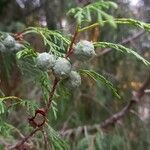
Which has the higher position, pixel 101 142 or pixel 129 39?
pixel 129 39

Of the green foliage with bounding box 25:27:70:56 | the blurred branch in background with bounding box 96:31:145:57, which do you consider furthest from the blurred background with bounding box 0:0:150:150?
the green foliage with bounding box 25:27:70:56

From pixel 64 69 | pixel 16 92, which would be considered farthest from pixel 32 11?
pixel 64 69

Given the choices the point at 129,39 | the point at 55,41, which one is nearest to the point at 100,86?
the point at 129,39

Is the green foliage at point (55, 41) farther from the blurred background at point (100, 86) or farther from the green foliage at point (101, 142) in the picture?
the green foliage at point (101, 142)

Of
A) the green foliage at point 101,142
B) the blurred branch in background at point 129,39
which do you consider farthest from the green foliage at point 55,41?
the blurred branch in background at point 129,39

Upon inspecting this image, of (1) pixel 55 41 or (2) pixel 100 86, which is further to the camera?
(2) pixel 100 86

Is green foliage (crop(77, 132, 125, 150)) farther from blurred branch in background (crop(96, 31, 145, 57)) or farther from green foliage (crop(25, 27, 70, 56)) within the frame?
green foliage (crop(25, 27, 70, 56))

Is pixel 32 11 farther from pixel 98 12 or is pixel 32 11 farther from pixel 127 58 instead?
pixel 98 12

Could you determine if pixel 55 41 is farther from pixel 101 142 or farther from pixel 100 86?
pixel 100 86
